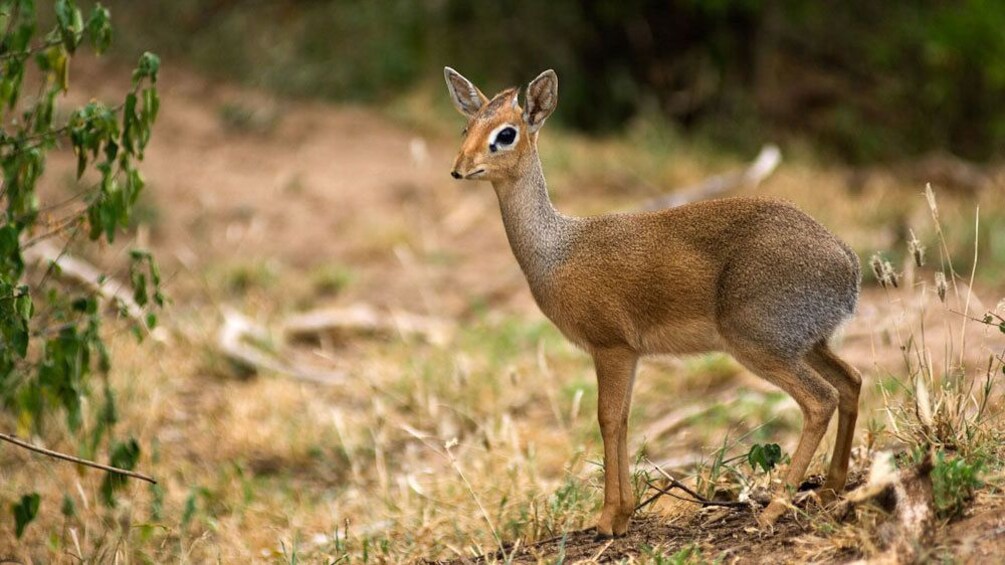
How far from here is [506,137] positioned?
4262 mm

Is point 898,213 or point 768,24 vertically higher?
point 768,24

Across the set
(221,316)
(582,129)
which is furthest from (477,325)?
(582,129)

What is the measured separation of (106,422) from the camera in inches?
210

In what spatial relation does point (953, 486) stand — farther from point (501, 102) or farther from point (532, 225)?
point (501, 102)

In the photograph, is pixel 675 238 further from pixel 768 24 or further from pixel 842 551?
pixel 768 24

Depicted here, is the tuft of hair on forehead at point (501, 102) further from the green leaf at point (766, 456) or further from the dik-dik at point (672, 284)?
the green leaf at point (766, 456)

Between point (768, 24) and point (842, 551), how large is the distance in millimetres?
10604

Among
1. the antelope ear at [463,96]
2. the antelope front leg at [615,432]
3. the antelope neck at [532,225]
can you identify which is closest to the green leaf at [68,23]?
the antelope ear at [463,96]

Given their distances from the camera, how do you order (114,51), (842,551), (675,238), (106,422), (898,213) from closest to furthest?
1. (842,551)
2. (675,238)
3. (106,422)
4. (898,213)
5. (114,51)

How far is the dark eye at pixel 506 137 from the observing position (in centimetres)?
424

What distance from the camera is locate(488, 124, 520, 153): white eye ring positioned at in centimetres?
421

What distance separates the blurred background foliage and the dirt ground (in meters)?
0.64

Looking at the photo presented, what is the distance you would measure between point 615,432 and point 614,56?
33.9 feet

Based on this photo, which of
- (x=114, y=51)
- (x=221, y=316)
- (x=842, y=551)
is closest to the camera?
(x=842, y=551)
